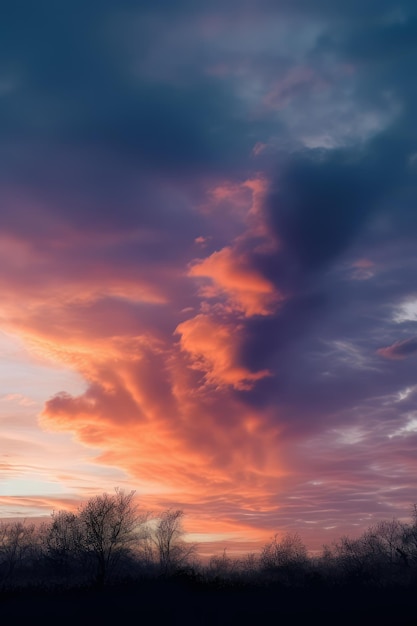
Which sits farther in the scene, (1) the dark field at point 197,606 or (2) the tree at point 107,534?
(2) the tree at point 107,534

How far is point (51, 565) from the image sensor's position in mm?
110312

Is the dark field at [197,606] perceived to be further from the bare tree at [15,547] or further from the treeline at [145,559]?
the bare tree at [15,547]

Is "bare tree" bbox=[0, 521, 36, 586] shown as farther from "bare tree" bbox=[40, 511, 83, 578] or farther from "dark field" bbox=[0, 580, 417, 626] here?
"dark field" bbox=[0, 580, 417, 626]

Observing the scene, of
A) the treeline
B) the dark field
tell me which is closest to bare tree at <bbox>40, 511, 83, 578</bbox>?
the treeline

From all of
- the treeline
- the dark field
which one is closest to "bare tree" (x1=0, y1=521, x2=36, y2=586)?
the treeline

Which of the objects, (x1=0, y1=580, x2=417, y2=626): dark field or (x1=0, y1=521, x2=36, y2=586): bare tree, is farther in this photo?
(x1=0, y1=521, x2=36, y2=586): bare tree

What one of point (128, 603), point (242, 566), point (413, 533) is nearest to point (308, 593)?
point (128, 603)

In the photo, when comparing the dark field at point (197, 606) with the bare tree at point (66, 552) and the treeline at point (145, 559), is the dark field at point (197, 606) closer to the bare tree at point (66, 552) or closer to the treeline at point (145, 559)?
the treeline at point (145, 559)

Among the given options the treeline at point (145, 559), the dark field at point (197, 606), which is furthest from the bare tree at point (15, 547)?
the dark field at point (197, 606)

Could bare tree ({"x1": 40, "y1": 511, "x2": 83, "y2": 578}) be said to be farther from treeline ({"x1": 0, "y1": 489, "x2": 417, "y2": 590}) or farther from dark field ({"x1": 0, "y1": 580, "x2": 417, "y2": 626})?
dark field ({"x1": 0, "y1": 580, "x2": 417, "y2": 626})

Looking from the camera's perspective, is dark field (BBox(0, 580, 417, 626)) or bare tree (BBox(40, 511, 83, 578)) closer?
dark field (BBox(0, 580, 417, 626))

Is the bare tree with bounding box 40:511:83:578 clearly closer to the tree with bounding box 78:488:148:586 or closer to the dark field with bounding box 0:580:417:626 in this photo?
the tree with bounding box 78:488:148:586

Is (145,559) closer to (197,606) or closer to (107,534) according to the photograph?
(107,534)

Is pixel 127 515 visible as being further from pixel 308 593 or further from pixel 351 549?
pixel 351 549
